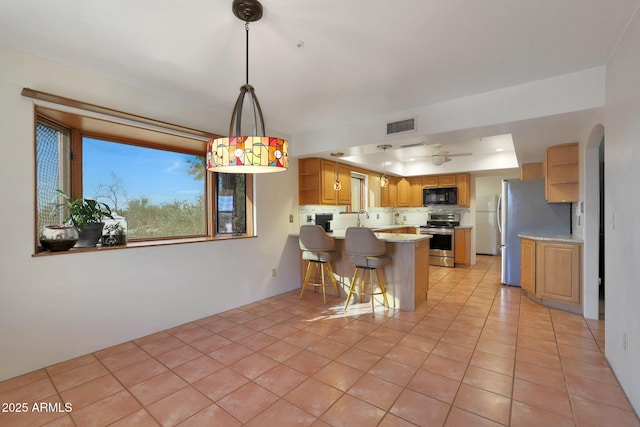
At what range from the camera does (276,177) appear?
13.9ft

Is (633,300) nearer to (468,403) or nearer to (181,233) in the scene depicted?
(468,403)

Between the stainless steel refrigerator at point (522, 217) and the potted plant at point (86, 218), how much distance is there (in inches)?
207

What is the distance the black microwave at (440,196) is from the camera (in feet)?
21.2

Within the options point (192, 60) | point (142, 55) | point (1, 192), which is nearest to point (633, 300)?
point (192, 60)

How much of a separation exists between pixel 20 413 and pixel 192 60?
2598 mm

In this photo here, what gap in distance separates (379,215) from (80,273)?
226 inches

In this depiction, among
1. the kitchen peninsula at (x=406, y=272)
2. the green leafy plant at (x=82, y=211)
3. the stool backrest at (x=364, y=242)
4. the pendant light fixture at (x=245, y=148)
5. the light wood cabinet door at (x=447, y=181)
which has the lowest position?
the kitchen peninsula at (x=406, y=272)

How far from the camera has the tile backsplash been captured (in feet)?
16.3

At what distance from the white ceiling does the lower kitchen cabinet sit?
4.55 feet

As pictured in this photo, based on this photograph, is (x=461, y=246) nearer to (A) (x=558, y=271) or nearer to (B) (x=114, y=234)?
(A) (x=558, y=271)

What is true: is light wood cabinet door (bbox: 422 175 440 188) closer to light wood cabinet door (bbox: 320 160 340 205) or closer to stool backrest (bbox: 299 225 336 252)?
light wood cabinet door (bbox: 320 160 340 205)

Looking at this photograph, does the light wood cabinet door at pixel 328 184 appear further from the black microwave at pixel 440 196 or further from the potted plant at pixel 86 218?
the black microwave at pixel 440 196

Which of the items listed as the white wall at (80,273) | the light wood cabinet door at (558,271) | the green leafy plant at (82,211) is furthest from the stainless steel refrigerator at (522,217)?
the green leafy plant at (82,211)

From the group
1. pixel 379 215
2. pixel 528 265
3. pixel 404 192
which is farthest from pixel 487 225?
pixel 528 265
